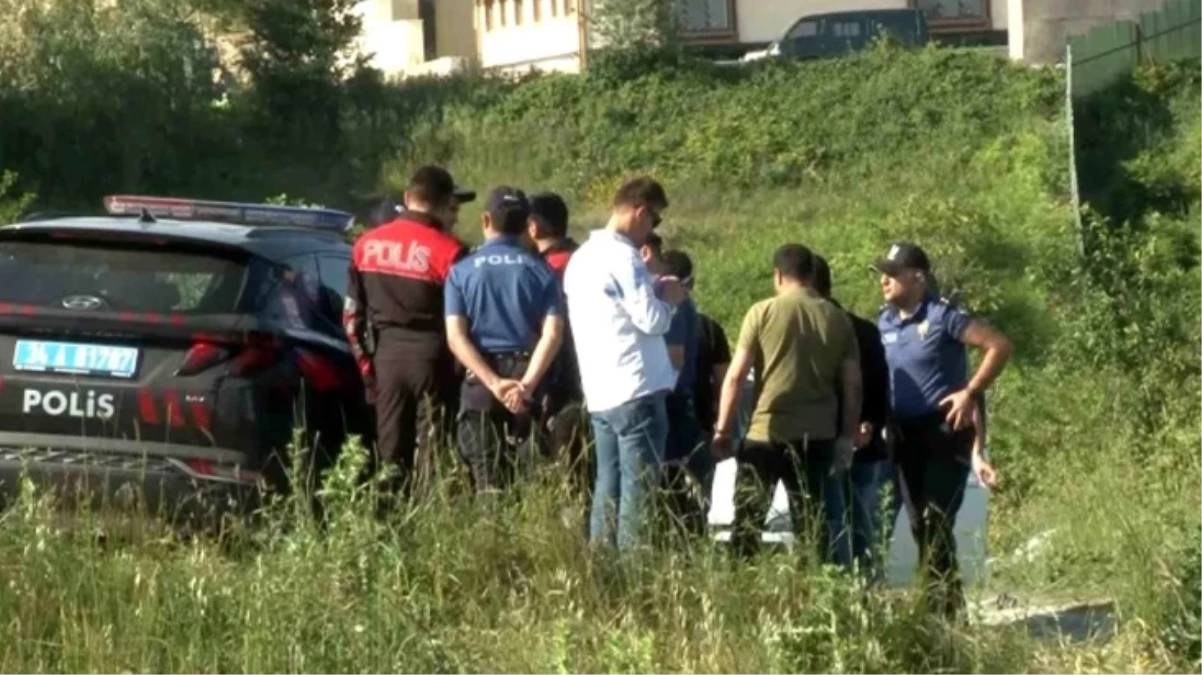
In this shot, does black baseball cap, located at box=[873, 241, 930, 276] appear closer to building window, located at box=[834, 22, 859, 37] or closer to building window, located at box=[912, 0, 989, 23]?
building window, located at box=[834, 22, 859, 37]

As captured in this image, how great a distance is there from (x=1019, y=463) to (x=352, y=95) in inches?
1152

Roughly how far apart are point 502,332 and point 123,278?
1.42 metres

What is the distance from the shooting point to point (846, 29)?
44.7 metres

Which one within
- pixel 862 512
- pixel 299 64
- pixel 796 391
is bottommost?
pixel 862 512

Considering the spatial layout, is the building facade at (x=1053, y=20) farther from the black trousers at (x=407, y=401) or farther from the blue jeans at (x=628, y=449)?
the blue jeans at (x=628, y=449)

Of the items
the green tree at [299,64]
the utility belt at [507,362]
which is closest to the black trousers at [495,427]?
the utility belt at [507,362]

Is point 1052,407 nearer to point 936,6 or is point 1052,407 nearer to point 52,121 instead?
point 52,121

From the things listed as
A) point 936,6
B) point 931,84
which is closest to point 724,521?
point 931,84

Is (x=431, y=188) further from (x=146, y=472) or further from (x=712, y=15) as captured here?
(x=712, y=15)

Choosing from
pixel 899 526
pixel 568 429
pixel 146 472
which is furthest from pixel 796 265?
pixel 146 472

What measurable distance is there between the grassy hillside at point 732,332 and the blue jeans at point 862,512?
1.61 ft

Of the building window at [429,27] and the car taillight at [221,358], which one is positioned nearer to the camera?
the car taillight at [221,358]

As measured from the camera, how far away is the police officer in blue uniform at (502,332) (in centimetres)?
870

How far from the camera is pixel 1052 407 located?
15.5 meters
